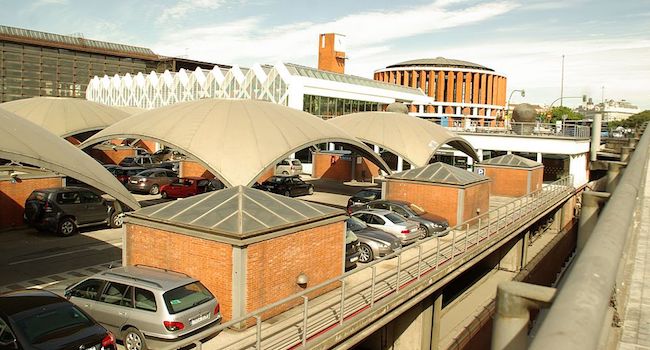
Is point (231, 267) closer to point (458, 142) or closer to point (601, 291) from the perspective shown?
point (601, 291)

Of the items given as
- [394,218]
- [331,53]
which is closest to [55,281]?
[394,218]

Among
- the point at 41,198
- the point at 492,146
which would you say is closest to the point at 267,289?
the point at 41,198

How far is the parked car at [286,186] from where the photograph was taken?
32.0 metres

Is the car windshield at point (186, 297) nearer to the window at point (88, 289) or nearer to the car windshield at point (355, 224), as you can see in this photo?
the window at point (88, 289)

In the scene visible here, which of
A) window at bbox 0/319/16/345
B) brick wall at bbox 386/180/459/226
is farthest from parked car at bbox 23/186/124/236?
brick wall at bbox 386/180/459/226

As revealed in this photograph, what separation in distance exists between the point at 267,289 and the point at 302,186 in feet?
72.4

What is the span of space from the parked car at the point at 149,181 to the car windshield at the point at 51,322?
894 inches

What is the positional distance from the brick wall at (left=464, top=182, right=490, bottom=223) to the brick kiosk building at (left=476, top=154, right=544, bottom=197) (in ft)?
31.2

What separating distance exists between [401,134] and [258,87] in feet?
69.0

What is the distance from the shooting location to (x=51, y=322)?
8.70m

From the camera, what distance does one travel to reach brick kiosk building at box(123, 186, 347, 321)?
1104 centimetres

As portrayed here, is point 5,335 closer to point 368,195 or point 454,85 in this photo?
point 368,195

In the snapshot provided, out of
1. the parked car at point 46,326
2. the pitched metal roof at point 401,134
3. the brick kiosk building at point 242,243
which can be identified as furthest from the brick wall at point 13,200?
the pitched metal roof at point 401,134

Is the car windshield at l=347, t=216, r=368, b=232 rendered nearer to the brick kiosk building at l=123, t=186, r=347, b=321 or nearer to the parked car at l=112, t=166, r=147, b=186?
the brick kiosk building at l=123, t=186, r=347, b=321
